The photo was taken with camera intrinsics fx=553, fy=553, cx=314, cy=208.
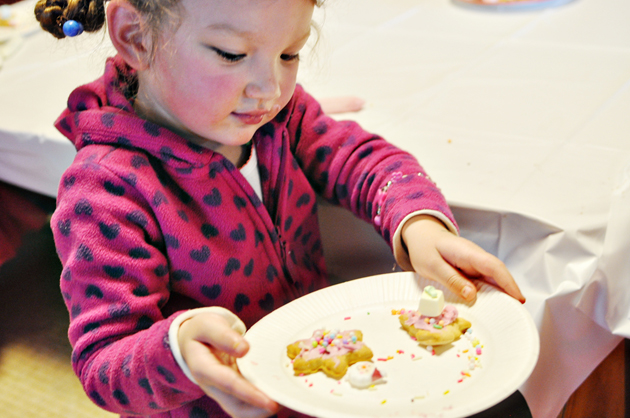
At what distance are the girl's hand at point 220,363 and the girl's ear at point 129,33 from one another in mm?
332

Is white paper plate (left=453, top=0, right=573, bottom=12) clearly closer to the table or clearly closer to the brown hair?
the table

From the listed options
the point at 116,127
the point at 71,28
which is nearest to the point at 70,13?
the point at 71,28

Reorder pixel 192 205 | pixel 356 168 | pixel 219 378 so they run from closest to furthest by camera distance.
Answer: pixel 219 378
pixel 192 205
pixel 356 168

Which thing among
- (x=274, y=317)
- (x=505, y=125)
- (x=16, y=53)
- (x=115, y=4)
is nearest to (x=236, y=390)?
(x=274, y=317)

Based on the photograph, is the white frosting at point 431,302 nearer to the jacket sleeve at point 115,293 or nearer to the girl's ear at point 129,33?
the jacket sleeve at point 115,293

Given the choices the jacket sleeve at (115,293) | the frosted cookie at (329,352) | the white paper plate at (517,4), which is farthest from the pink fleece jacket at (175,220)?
the white paper plate at (517,4)

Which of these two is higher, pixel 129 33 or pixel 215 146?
pixel 129 33

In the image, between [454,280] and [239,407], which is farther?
[454,280]

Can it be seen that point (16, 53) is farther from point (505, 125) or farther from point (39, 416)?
point (505, 125)

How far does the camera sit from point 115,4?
64 cm

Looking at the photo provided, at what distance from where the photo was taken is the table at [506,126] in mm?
751

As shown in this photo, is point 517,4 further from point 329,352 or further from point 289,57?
point 329,352

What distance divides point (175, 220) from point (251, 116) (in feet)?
0.53

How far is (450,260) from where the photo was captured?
27.5 inches
